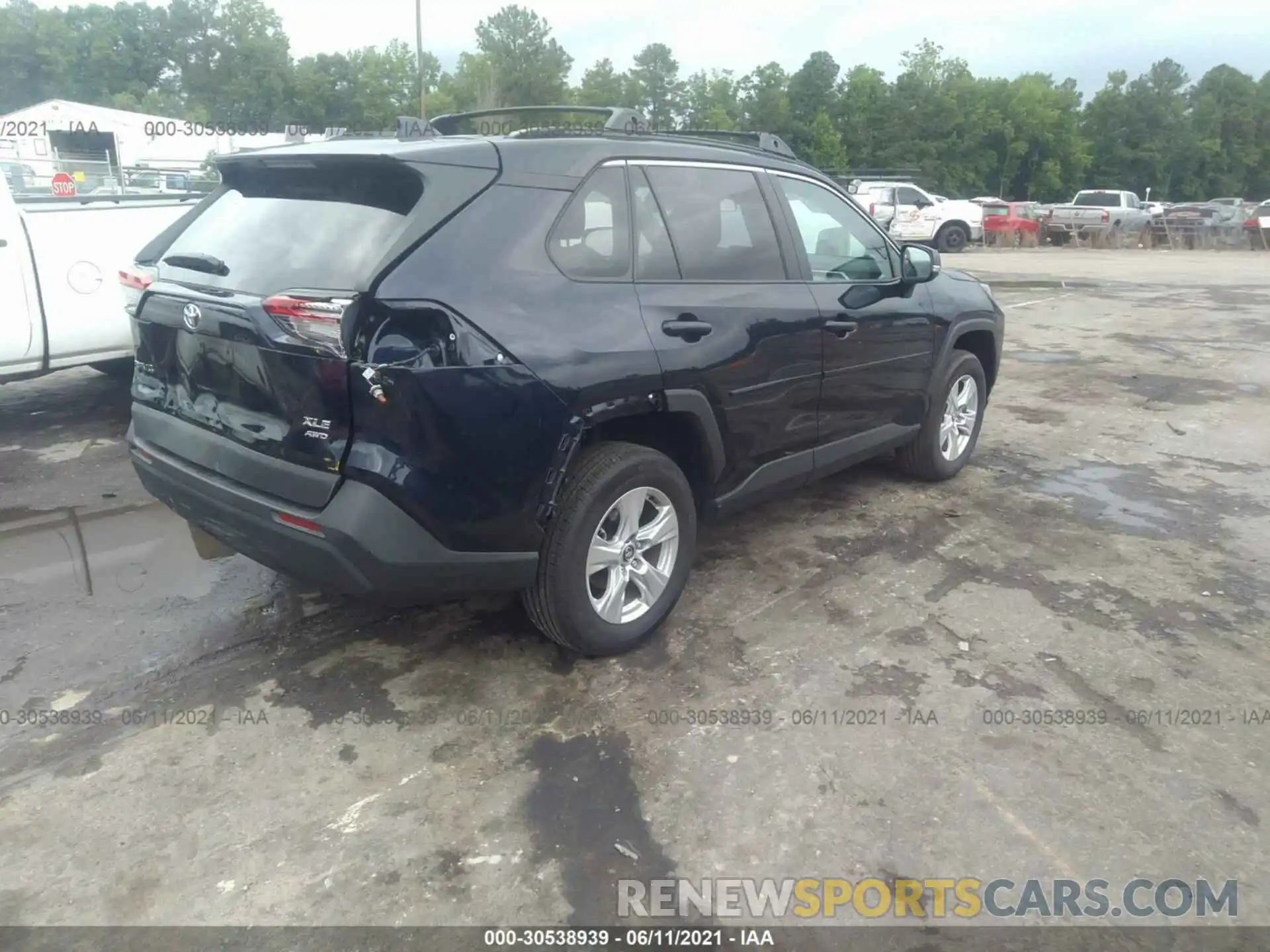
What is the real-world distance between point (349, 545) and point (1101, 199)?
38.3 meters

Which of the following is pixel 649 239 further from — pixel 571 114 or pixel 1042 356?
pixel 1042 356

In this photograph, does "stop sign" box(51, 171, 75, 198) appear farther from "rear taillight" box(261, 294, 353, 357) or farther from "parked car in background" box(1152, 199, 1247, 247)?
"parked car in background" box(1152, 199, 1247, 247)

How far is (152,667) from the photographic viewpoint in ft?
11.4

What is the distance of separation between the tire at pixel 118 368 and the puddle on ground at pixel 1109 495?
626 centimetres

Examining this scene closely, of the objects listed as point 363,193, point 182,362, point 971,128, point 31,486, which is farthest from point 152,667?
point 971,128

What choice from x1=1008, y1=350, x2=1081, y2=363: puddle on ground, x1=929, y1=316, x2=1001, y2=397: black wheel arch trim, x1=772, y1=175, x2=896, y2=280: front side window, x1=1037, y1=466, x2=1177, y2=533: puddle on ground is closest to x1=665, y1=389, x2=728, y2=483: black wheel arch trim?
x1=772, y1=175, x2=896, y2=280: front side window

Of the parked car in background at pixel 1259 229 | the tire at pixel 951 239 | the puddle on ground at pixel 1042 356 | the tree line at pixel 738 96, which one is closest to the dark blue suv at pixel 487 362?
the puddle on ground at pixel 1042 356

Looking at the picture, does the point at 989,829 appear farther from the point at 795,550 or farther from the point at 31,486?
the point at 31,486

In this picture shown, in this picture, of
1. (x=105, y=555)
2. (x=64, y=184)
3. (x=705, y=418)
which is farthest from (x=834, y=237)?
(x=64, y=184)

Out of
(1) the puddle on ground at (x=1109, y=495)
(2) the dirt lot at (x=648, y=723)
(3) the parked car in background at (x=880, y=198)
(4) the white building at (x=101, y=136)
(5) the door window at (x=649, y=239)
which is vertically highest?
(4) the white building at (x=101, y=136)

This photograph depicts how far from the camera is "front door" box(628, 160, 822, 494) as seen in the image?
11.5 feet

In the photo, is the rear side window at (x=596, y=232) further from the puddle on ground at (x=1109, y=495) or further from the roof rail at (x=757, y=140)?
the puddle on ground at (x=1109, y=495)

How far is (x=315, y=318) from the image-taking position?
2771 millimetres

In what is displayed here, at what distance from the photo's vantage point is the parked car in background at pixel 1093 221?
3120 cm
